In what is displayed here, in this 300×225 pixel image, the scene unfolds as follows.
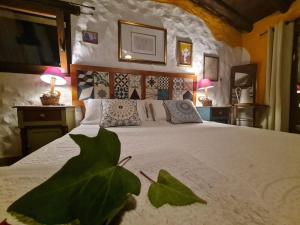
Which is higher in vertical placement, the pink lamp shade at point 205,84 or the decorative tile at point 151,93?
the pink lamp shade at point 205,84

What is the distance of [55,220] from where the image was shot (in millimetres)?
211

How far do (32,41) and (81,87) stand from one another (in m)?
0.77

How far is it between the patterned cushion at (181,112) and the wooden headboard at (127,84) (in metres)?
0.51

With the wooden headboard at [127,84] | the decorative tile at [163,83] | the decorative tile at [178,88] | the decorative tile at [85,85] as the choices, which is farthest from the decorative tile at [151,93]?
the decorative tile at [85,85]

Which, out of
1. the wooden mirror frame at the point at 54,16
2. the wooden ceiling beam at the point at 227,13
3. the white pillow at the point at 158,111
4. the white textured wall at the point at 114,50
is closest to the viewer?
the wooden mirror frame at the point at 54,16

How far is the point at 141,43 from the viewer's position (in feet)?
8.57

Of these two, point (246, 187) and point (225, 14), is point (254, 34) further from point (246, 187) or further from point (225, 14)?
point (246, 187)

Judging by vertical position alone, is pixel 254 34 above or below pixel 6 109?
above

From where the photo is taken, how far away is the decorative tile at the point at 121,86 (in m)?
2.46

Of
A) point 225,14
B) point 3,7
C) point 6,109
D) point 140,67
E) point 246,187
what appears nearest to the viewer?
point 246,187

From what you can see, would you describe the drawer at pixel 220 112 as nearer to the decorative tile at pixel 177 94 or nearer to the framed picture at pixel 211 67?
the decorative tile at pixel 177 94

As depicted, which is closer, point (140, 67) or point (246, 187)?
point (246, 187)

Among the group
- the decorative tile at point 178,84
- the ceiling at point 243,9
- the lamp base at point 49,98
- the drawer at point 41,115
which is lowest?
the drawer at point 41,115

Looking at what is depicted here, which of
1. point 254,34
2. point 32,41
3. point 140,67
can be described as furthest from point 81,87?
point 254,34
